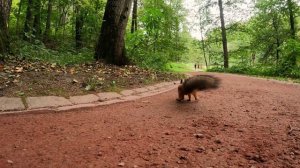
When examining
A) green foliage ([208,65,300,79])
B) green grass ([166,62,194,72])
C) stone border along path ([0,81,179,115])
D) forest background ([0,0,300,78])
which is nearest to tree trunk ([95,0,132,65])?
forest background ([0,0,300,78])

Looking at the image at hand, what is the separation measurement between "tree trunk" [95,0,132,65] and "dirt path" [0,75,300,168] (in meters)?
3.37

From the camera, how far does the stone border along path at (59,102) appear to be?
3886 mm

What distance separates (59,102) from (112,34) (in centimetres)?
379

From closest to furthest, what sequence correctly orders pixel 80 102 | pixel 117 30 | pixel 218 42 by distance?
pixel 80 102 < pixel 117 30 < pixel 218 42

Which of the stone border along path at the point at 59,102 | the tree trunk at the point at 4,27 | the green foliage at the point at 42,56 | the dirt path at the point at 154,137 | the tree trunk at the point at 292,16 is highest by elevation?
the tree trunk at the point at 292,16

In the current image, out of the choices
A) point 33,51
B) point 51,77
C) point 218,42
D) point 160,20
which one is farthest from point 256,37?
point 51,77

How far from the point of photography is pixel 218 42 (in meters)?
24.1

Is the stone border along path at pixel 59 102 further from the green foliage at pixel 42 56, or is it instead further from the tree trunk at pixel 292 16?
the tree trunk at pixel 292 16

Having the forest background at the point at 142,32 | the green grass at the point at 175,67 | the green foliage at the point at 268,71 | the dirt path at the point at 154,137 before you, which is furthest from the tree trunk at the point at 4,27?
the green foliage at the point at 268,71

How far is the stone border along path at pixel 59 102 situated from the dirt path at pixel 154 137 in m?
0.21

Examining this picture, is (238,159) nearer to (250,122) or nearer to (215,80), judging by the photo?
(250,122)

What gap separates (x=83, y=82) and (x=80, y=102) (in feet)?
3.36

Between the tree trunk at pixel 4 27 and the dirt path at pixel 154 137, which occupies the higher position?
the tree trunk at pixel 4 27

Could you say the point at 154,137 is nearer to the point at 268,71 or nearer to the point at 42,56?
the point at 42,56
